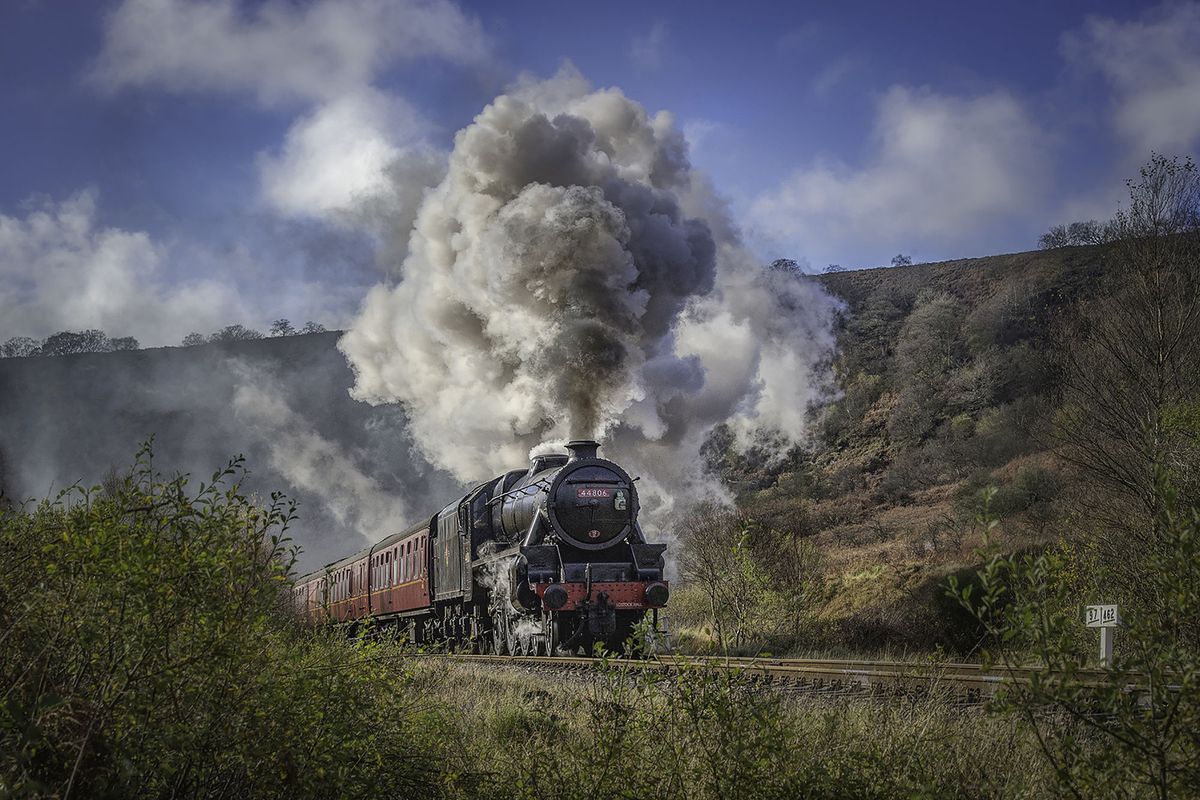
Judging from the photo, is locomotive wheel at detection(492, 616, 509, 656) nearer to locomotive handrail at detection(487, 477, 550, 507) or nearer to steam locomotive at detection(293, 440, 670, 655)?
steam locomotive at detection(293, 440, 670, 655)

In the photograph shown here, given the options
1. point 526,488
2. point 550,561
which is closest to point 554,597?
point 550,561

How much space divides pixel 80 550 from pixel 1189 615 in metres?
5.21

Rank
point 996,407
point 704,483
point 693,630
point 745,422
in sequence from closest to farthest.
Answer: point 693,630, point 996,407, point 704,483, point 745,422

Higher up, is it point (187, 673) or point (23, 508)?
point (23, 508)

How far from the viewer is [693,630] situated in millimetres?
24047

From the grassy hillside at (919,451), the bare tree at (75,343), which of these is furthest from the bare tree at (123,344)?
the grassy hillside at (919,451)

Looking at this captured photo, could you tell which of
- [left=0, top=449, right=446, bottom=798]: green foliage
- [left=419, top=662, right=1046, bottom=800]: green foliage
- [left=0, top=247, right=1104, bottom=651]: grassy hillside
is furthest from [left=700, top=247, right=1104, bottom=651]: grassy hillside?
[left=0, top=449, right=446, bottom=798]: green foliage

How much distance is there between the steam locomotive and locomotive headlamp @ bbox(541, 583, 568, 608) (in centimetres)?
2

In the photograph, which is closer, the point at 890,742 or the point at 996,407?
the point at 890,742

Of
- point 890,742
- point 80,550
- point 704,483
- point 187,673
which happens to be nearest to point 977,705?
point 890,742

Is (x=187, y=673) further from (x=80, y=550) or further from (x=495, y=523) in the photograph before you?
(x=495, y=523)

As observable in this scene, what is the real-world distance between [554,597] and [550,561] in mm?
676

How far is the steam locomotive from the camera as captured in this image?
15.4 metres

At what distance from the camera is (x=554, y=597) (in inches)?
591
